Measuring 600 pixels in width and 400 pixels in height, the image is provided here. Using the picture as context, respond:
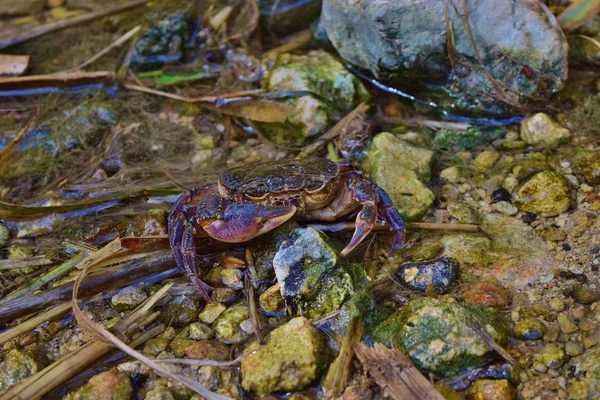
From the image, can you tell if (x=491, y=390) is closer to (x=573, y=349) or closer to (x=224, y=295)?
(x=573, y=349)

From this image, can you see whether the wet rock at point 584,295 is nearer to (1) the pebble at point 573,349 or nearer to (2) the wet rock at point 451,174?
(1) the pebble at point 573,349

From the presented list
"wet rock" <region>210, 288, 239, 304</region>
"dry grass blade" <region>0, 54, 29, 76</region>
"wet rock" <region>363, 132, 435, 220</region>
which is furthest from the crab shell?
"dry grass blade" <region>0, 54, 29, 76</region>

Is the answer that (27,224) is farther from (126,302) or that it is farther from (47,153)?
(126,302)

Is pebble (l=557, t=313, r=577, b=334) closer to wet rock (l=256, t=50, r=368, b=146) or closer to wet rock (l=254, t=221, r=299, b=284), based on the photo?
wet rock (l=254, t=221, r=299, b=284)

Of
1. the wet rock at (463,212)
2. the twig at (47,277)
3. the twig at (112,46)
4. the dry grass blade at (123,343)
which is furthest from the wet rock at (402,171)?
the twig at (112,46)

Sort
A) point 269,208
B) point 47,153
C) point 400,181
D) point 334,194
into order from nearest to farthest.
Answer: point 269,208
point 334,194
point 400,181
point 47,153

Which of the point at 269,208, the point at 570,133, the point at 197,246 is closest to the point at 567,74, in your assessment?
the point at 570,133
